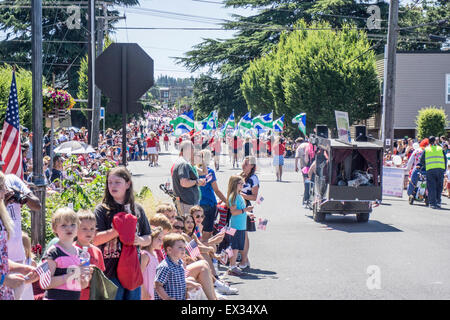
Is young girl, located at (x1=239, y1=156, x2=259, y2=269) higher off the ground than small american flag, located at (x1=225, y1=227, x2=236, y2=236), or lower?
higher

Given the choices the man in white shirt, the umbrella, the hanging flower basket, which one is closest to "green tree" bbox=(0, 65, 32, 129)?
the umbrella

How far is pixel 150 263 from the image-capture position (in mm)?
A: 6551

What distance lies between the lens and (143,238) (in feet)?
18.9

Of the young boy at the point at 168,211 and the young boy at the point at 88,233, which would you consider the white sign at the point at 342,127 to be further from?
the young boy at the point at 88,233

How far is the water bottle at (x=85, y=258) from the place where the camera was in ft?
16.9

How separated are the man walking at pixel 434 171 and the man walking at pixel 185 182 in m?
9.77

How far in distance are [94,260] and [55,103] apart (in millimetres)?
9285

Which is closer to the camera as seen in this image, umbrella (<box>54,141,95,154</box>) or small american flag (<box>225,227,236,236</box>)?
small american flag (<box>225,227,236,236</box>)

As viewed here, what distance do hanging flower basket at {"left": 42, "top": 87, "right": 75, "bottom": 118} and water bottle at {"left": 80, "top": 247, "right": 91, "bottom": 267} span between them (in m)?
9.37

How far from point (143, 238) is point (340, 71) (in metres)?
39.4

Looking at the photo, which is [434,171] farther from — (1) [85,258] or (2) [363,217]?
(1) [85,258]

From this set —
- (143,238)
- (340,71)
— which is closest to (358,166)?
(143,238)

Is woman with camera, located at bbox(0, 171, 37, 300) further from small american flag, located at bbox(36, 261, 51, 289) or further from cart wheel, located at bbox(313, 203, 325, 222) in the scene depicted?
cart wheel, located at bbox(313, 203, 325, 222)

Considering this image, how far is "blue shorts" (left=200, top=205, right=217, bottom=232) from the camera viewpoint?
1052 centimetres
